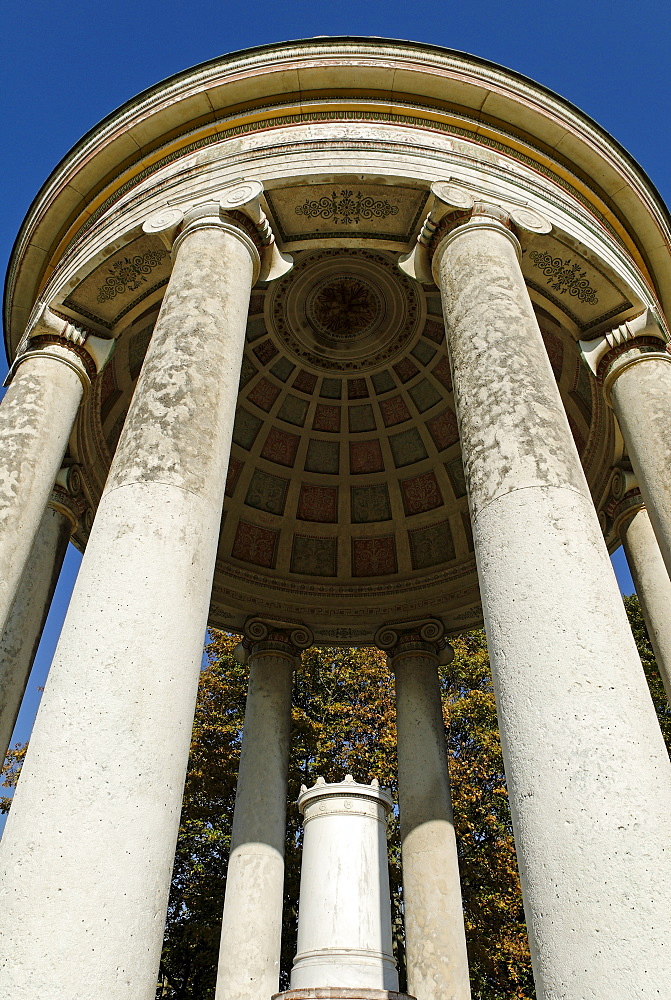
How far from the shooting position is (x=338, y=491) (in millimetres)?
31969

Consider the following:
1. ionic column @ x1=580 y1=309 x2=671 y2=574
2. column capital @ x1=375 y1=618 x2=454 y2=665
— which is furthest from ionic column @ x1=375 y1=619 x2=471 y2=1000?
ionic column @ x1=580 y1=309 x2=671 y2=574

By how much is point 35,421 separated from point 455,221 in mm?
9626

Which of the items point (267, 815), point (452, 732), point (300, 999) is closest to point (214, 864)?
point (452, 732)

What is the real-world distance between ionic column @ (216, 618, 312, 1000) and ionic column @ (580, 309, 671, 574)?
14.6 m

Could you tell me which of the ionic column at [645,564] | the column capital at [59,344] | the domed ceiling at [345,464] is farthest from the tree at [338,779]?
the column capital at [59,344]

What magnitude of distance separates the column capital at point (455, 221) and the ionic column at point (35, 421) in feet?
25.7

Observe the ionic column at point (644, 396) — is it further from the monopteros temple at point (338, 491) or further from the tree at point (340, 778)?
the tree at point (340, 778)

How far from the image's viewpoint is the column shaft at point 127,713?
20.9 ft

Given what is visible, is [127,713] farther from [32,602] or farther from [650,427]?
[650,427]

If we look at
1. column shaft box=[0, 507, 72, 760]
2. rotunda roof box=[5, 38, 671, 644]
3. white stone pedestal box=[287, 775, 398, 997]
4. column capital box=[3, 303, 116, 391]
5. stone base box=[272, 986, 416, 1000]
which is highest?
rotunda roof box=[5, 38, 671, 644]

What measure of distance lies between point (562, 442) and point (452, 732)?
34471 millimetres

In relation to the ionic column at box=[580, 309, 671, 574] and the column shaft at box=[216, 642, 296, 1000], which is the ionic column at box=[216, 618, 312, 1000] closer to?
the column shaft at box=[216, 642, 296, 1000]

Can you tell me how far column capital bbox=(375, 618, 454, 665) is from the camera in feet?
87.5

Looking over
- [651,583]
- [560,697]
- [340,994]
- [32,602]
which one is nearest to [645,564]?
[651,583]
